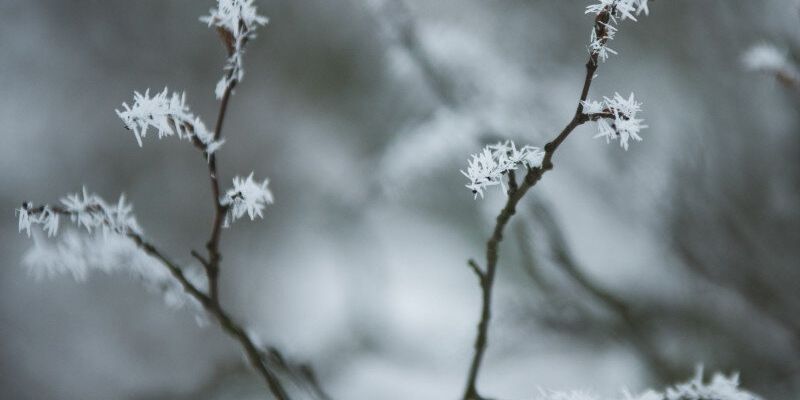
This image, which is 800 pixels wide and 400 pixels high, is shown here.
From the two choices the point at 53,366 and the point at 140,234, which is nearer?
the point at 140,234

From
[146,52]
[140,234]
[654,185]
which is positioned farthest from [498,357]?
[146,52]

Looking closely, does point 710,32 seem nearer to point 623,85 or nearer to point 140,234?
point 623,85

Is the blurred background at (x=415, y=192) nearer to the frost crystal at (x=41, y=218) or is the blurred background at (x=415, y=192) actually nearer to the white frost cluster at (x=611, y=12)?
the frost crystal at (x=41, y=218)

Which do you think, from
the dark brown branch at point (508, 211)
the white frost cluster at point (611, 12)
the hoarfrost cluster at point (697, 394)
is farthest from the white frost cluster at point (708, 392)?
the white frost cluster at point (611, 12)

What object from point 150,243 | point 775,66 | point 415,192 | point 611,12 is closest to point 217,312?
point 150,243

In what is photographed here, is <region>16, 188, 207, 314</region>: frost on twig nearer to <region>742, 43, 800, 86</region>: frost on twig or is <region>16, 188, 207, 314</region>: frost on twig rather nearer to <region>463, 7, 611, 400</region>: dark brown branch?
<region>463, 7, 611, 400</region>: dark brown branch

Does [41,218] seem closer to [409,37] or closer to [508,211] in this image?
[508,211]
